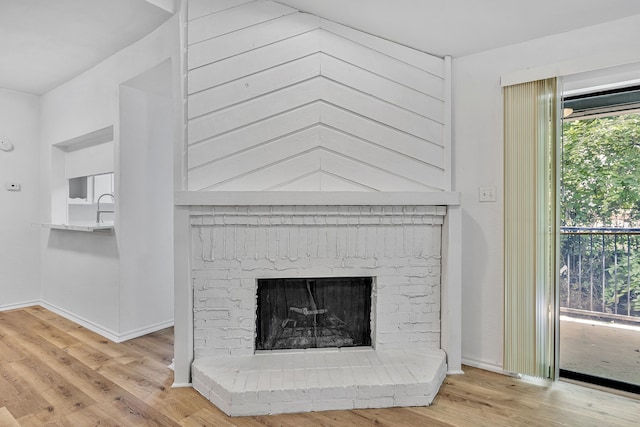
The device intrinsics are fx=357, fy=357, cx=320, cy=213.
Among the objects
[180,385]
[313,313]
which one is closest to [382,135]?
[313,313]

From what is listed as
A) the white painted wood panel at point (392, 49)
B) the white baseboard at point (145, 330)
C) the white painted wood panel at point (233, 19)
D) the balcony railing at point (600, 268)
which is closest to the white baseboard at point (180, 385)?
the white baseboard at point (145, 330)

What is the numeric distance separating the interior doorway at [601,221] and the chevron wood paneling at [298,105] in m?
0.94

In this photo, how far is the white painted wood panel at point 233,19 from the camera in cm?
213

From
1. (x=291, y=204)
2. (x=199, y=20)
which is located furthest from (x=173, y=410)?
(x=199, y=20)

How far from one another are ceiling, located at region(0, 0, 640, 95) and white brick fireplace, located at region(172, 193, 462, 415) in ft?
3.48

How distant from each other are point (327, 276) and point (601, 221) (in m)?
1.81

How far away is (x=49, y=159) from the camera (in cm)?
378

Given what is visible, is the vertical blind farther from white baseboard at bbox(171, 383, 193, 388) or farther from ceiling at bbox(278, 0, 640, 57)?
white baseboard at bbox(171, 383, 193, 388)

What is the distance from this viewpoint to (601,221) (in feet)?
7.57

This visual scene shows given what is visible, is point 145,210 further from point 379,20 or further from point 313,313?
point 379,20

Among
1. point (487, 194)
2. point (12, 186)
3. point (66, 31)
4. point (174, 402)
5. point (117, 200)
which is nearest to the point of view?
point (174, 402)

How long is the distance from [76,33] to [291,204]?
2060 millimetres

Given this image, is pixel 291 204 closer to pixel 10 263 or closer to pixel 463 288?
pixel 463 288

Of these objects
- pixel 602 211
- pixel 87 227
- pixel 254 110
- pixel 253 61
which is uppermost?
pixel 253 61
